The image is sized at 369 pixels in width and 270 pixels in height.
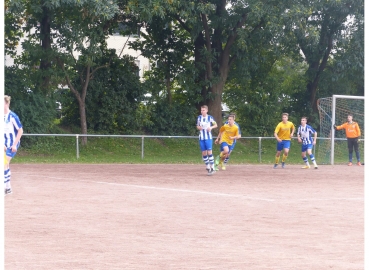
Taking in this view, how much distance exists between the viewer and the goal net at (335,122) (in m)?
30.4

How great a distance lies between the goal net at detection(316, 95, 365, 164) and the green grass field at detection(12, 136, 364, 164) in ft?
0.19

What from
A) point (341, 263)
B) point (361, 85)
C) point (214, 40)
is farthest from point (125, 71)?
point (341, 263)

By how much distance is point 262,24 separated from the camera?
32.2m

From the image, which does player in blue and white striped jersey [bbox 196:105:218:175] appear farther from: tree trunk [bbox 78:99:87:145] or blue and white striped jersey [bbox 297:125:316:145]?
tree trunk [bbox 78:99:87:145]

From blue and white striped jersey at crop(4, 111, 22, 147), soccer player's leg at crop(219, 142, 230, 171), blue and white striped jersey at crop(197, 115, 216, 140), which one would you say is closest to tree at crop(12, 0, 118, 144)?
soccer player's leg at crop(219, 142, 230, 171)

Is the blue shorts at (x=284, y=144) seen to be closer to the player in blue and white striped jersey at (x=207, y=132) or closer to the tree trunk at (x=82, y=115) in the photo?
the player in blue and white striped jersey at (x=207, y=132)

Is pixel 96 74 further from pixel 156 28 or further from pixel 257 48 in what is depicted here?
pixel 257 48

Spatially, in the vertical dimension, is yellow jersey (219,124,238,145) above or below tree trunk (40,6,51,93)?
below

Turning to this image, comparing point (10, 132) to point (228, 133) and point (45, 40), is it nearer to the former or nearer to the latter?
point (228, 133)

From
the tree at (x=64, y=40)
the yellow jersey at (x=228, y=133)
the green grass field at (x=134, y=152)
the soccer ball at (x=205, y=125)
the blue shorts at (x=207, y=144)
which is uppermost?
the tree at (x=64, y=40)

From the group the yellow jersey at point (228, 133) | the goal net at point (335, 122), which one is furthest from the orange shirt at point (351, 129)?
the yellow jersey at point (228, 133)

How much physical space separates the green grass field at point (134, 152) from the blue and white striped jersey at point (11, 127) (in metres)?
12.4

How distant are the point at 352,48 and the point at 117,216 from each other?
23838mm

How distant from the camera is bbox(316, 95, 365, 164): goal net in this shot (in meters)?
30.4
